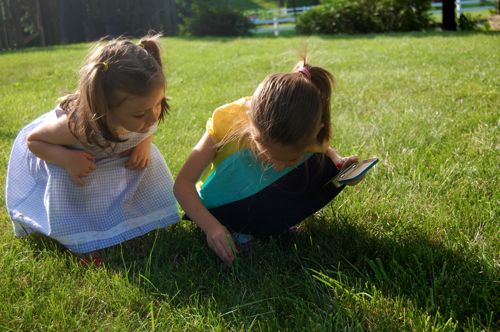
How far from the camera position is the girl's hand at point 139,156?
2.30 metres

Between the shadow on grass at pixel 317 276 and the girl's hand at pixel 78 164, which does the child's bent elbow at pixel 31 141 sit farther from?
the shadow on grass at pixel 317 276

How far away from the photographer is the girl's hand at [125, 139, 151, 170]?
230cm

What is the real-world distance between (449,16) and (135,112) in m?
12.8

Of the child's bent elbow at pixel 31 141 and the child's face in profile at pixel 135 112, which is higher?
the child's face in profile at pixel 135 112

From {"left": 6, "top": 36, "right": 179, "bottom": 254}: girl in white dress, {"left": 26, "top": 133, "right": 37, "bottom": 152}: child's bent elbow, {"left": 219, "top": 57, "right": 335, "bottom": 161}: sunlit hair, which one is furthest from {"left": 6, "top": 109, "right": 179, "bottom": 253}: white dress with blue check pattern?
{"left": 219, "top": 57, "right": 335, "bottom": 161}: sunlit hair

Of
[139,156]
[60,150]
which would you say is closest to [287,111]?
[139,156]

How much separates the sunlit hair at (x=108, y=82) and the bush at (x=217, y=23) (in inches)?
565

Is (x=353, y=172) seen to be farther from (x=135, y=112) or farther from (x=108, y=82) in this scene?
(x=108, y=82)

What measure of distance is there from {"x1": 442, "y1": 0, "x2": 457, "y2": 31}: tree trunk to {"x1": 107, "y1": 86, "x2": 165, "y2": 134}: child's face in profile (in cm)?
1256

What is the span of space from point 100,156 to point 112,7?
14.7 meters

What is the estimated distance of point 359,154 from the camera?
3.07 m

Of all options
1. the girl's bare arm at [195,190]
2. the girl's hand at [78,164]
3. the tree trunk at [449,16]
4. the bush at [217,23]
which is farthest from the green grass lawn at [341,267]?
the bush at [217,23]

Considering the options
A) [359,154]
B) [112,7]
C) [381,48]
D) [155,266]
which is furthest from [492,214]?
[112,7]

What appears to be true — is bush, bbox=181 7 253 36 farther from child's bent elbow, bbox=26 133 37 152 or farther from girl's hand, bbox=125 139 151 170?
child's bent elbow, bbox=26 133 37 152
